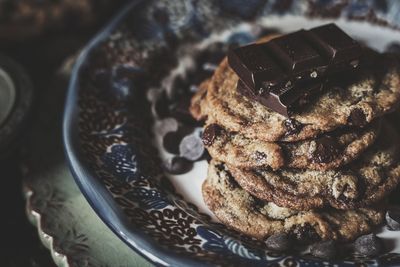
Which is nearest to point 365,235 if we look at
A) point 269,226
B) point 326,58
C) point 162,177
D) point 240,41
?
point 269,226

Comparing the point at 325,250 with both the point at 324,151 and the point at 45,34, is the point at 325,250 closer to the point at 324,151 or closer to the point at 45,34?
the point at 324,151

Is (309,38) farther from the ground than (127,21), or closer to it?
farther from the ground

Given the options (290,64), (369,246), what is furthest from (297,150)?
(369,246)

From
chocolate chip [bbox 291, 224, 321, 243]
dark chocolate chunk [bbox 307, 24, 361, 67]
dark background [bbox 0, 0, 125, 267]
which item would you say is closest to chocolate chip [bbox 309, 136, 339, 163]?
chocolate chip [bbox 291, 224, 321, 243]

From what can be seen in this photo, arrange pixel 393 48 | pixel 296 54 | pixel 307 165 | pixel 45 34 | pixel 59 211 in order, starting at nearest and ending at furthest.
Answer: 1. pixel 307 165
2. pixel 296 54
3. pixel 59 211
4. pixel 393 48
5. pixel 45 34

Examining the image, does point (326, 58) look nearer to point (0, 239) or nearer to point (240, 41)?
point (240, 41)

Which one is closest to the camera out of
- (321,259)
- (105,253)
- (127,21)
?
(321,259)
